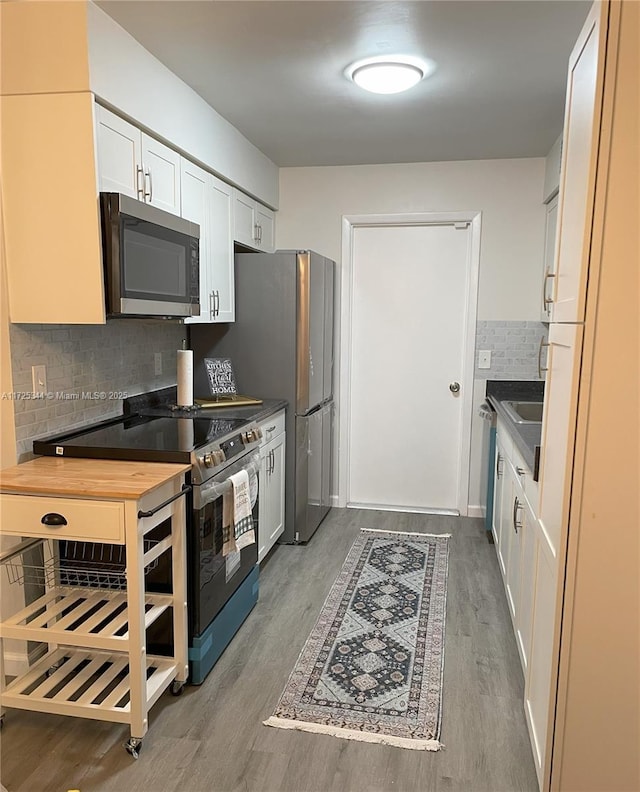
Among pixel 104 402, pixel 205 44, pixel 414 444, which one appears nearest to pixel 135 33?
pixel 205 44

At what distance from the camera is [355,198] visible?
423 centimetres

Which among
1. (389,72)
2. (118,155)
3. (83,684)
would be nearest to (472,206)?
→ (389,72)

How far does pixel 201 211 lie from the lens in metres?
3.01

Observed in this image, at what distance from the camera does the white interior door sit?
4.20m

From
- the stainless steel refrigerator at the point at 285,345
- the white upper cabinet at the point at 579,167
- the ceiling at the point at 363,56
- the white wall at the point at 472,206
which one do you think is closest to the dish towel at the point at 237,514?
the stainless steel refrigerator at the point at 285,345

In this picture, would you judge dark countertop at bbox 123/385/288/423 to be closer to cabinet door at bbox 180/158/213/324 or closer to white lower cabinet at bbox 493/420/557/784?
cabinet door at bbox 180/158/213/324

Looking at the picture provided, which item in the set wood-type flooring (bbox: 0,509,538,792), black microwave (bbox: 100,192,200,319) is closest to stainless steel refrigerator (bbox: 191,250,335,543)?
black microwave (bbox: 100,192,200,319)

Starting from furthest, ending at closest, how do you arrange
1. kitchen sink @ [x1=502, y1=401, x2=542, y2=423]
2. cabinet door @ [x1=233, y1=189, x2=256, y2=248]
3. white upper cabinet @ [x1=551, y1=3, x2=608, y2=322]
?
kitchen sink @ [x1=502, y1=401, x2=542, y2=423], cabinet door @ [x1=233, y1=189, x2=256, y2=248], white upper cabinet @ [x1=551, y1=3, x2=608, y2=322]

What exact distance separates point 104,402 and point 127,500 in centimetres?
108

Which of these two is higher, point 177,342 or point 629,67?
point 629,67

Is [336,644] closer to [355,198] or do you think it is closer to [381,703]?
[381,703]

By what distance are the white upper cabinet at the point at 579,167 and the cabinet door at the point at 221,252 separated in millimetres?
1855

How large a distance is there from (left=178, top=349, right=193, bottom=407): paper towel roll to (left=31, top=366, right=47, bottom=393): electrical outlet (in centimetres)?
73

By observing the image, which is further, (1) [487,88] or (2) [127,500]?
(1) [487,88]
